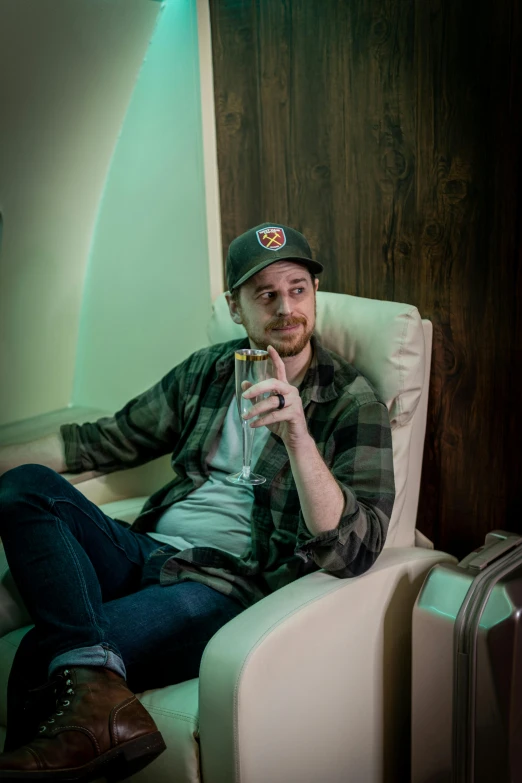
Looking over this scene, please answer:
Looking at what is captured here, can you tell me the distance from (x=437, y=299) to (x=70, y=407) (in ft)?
4.36

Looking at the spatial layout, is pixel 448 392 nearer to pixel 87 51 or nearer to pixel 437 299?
pixel 437 299

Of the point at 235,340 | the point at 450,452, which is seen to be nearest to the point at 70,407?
the point at 235,340

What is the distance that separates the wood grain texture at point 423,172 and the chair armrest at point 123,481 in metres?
0.68

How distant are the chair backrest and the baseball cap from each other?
0.15 metres

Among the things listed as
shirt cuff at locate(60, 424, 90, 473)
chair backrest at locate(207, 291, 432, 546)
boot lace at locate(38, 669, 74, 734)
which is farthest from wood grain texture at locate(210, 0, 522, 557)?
boot lace at locate(38, 669, 74, 734)

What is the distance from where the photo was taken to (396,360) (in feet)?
5.93

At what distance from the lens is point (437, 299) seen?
1949 mm

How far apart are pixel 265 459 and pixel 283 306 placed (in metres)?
0.33

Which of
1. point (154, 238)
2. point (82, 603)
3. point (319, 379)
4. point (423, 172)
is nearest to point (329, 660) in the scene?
point (82, 603)

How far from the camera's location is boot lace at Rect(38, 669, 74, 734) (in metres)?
1.40

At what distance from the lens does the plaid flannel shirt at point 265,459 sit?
1595 mm

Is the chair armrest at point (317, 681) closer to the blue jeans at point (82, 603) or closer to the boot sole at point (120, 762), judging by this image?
the boot sole at point (120, 762)

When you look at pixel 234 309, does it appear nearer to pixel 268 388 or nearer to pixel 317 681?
pixel 268 388

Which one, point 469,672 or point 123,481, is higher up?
point 123,481
